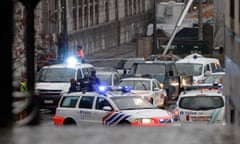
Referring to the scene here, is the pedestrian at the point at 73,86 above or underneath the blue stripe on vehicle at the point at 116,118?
above

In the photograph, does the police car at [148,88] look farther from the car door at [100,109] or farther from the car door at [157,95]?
the car door at [100,109]

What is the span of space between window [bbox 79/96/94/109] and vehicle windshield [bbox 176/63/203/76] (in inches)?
585

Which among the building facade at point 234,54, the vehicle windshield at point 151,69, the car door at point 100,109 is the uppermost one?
the building facade at point 234,54

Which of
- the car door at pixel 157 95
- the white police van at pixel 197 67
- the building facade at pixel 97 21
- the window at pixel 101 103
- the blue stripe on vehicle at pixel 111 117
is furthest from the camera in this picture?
the building facade at pixel 97 21

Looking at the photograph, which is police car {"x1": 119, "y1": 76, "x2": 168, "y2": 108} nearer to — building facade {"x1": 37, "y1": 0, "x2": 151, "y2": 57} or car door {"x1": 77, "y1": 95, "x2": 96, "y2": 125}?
car door {"x1": 77, "y1": 95, "x2": 96, "y2": 125}

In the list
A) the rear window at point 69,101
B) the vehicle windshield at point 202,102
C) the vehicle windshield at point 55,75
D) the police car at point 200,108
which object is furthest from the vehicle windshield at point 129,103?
the vehicle windshield at point 55,75

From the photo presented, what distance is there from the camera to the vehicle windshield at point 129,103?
67.9 feet

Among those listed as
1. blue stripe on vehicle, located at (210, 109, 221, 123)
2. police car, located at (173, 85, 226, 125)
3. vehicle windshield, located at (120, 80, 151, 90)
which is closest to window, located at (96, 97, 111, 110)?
police car, located at (173, 85, 226, 125)

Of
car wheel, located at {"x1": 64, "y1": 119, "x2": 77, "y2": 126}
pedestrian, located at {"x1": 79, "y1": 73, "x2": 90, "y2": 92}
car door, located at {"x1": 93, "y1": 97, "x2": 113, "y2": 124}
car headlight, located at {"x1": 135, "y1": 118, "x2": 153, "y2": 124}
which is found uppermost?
pedestrian, located at {"x1": 79, "y1": 73, "x2": 90, "y2": 92}

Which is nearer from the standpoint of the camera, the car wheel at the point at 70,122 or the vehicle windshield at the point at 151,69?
the car wheel at the point at 70,122

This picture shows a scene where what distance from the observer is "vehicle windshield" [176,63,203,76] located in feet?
120

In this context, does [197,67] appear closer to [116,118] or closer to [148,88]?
[148,88]

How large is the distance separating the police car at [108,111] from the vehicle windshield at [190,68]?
14.8 meters

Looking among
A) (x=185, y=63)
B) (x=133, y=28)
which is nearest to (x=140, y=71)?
(x=185, y=63)
